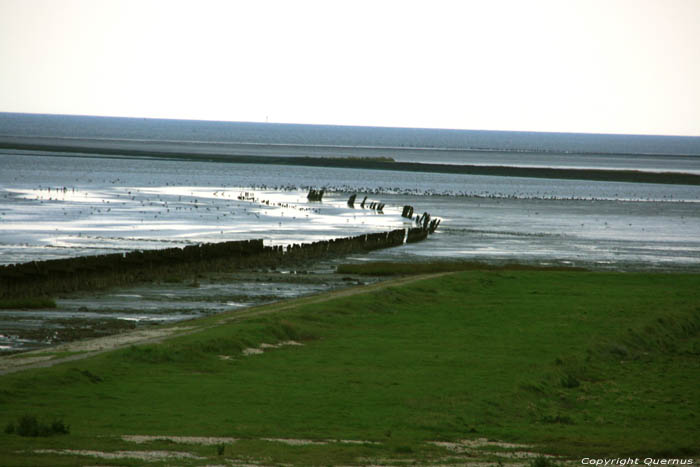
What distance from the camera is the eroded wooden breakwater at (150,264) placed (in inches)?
1417

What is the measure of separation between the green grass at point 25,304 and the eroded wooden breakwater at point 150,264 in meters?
1.46

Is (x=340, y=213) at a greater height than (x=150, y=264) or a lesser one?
lesser

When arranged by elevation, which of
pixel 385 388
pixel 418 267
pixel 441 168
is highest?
pixel 441 168

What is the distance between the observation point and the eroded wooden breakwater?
36.0 m

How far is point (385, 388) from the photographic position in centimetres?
2100

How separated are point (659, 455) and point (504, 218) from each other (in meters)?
62.1

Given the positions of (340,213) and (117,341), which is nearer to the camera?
(117,341)

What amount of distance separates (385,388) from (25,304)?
1710 cm

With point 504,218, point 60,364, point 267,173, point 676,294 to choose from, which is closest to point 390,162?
point 267,173

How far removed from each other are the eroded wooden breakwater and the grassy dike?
988 cm

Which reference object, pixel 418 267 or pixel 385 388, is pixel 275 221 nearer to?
pixel 418 267

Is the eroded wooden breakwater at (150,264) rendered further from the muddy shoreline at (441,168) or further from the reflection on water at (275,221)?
the muddy shoreline at (441,168)

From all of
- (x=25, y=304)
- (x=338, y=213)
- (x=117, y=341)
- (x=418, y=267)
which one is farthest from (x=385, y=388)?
(x=338, y=213)

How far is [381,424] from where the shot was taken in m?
18.2
